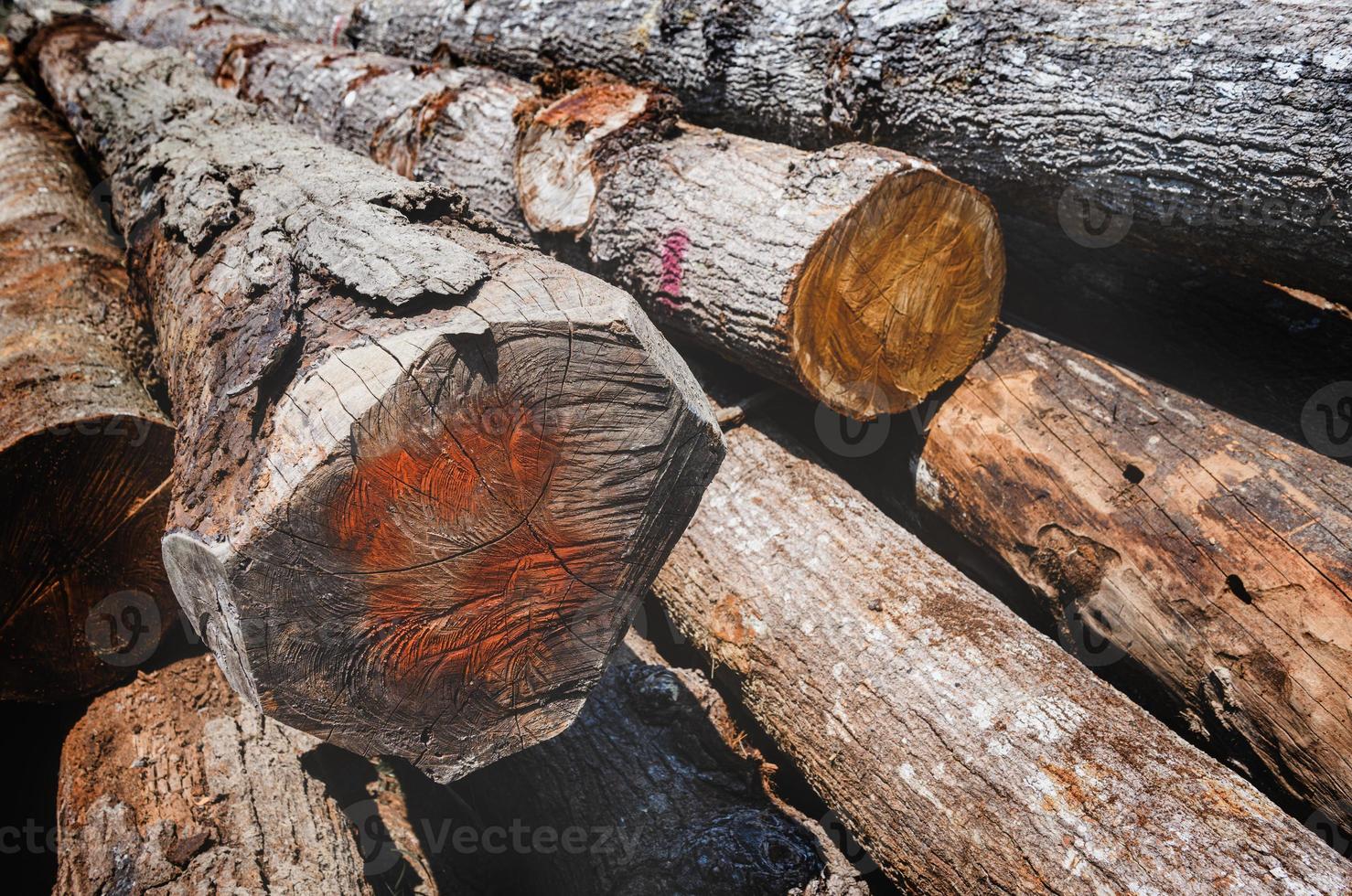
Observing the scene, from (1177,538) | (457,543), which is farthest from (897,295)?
(457,543)

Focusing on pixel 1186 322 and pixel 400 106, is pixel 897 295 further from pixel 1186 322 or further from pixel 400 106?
pixel 400 106

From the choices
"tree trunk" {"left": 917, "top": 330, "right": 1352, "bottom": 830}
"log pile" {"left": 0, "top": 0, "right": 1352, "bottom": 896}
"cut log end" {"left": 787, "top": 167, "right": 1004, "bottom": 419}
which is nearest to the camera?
"log pile" {"left": 0, "top": 0, "right": 1352, "bottom": 896}

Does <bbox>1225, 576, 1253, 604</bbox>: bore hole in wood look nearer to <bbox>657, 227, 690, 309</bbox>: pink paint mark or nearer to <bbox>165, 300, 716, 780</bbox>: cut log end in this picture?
<bbox>165, 300, 716, 780</bbox>: cut log end

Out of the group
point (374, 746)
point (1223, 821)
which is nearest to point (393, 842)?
point (374, 746)

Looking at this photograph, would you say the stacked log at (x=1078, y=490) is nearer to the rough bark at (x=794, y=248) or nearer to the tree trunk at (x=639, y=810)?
the rough bark at (x=794, y=248)

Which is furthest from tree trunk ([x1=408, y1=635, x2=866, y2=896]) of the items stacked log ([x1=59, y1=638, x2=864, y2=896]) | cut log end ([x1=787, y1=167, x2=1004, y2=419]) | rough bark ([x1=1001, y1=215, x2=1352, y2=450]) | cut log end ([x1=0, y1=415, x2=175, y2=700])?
rough bark ([x1=1001, y1=215, x2=1352, y2=450])

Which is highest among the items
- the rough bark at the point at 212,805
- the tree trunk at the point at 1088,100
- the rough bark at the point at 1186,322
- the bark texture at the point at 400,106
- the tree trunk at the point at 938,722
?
the tree trunk at the point at 1088,100

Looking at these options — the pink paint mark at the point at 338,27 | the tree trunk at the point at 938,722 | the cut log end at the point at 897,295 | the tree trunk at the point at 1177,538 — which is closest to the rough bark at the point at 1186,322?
the tree trunk at the point at 1177,538
